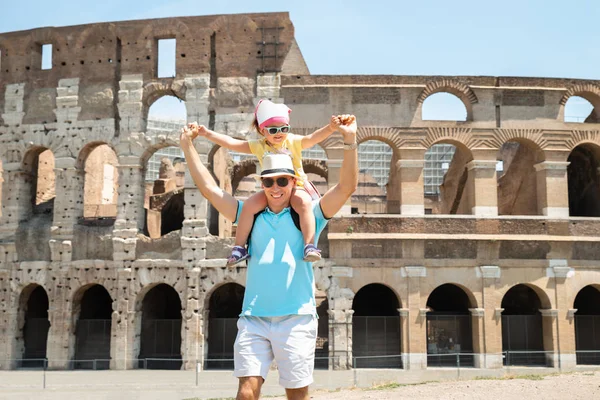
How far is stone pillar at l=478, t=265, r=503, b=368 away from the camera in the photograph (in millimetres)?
18719

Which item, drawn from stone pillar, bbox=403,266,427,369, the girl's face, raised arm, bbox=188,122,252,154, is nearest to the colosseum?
stone pillar, bbox=403,266,427,369

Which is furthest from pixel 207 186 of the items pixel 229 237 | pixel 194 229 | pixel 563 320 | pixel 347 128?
pixel 563 320

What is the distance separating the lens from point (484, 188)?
1934 centimetres


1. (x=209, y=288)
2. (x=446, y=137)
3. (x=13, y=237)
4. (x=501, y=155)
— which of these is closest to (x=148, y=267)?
(x=209, y=288)

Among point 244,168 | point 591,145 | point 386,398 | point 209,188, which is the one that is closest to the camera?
point 209,188

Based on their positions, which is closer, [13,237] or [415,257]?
[415,257]

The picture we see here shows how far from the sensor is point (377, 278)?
62.4 feet

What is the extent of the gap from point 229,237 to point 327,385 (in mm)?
6344

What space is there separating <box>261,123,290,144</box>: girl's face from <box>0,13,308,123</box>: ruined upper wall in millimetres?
14891

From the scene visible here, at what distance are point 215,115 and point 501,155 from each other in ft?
47.3

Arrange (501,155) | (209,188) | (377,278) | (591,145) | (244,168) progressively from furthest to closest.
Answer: (501,155), (244,168), (591,145), (377,278), (209,188)

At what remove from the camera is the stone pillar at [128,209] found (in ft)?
64.8

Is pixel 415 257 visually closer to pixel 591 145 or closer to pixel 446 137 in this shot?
pixel 446 137

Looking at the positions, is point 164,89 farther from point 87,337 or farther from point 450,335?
point 450,335
